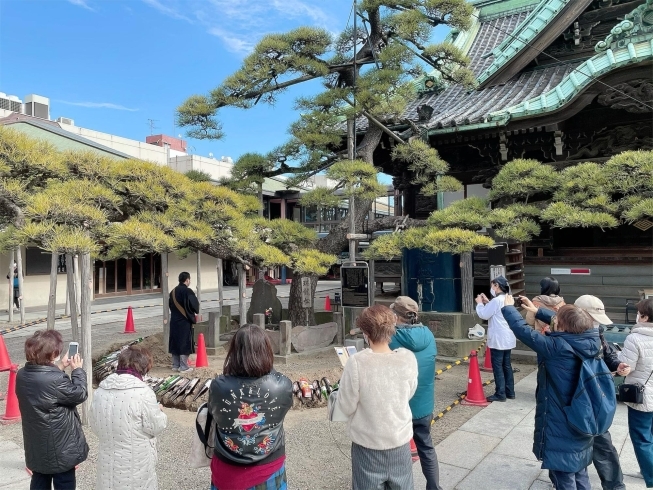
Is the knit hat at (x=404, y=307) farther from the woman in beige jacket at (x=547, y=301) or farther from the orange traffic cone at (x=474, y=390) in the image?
the orange traffic cone at (x=474, y=390)

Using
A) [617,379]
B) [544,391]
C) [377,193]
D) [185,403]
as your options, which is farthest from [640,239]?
[185,403]

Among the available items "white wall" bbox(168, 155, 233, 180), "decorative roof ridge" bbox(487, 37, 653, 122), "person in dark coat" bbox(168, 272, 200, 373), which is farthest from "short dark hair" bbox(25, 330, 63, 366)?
"white wall" bbox(168, 155, 233, 180)

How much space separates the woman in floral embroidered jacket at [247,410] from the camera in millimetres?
2441

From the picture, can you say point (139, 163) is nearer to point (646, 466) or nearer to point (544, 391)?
point (544, 391)

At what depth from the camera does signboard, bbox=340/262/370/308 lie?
7.26m

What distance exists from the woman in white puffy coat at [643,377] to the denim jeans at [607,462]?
1.18 feet

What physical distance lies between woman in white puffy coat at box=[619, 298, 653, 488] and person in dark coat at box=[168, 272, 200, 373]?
18.6ft

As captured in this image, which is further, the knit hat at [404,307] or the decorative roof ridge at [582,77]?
the decorative roof ridge at [582,77]

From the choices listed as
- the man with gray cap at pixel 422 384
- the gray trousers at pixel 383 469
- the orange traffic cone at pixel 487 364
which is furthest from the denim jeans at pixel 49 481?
the orange traffic cone at pixel 487 364

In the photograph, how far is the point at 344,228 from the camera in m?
8.44

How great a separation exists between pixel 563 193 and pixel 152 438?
601 centimetres

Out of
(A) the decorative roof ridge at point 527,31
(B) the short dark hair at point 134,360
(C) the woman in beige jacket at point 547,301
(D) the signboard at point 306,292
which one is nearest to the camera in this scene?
(B) the short dark hair at point 134,360

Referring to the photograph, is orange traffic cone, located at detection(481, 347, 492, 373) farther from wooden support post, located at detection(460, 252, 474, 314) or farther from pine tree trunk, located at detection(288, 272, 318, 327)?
pine tree trunk, located at detection(288, 272, 318, 327)

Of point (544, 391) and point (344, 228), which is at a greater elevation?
point (344, 228)
